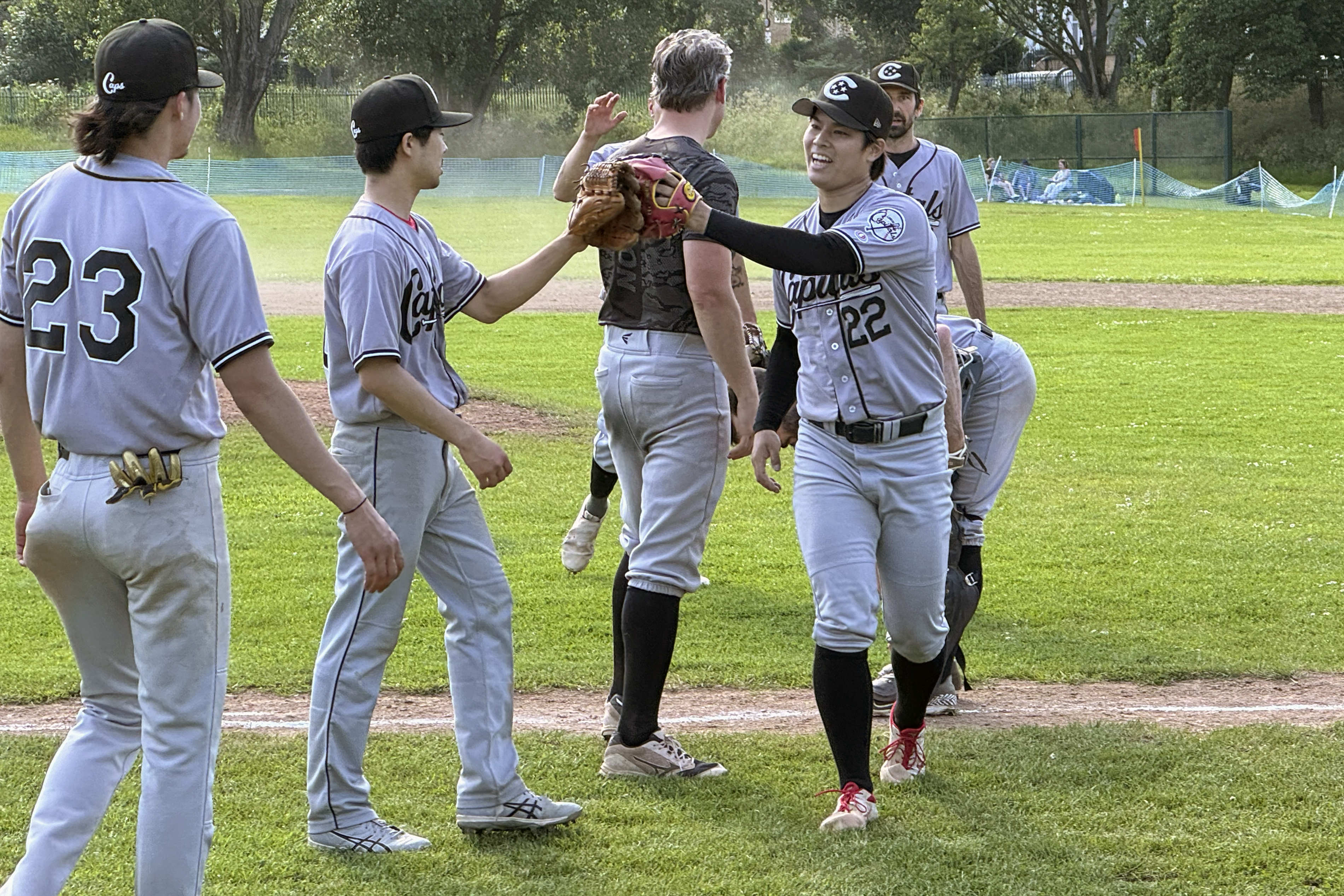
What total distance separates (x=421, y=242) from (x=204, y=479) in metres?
1.15

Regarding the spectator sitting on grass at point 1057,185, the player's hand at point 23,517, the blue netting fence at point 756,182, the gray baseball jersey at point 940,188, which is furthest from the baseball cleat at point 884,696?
the spectator sitting on grass at point 1057,185

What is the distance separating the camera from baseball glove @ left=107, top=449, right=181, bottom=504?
3.02m

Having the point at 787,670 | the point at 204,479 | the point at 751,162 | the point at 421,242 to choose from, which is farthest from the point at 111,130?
the point at 751,162

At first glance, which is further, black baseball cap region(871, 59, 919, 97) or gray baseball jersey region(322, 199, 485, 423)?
black baseball cap region(871, 59, 919, 97)

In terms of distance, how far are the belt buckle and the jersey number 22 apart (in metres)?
2.10

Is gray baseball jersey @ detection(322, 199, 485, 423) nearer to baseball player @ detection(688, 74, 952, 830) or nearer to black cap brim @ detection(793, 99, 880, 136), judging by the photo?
baseball player @ detection(688, 74, 952, 830)

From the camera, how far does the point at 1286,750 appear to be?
15.8 feet

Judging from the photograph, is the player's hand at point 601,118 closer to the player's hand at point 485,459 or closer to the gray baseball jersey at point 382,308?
the gray baseball jersey at point 382,308

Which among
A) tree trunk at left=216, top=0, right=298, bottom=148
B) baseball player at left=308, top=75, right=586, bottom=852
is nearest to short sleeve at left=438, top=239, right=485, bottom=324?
baseball player at left=308, top=75, right=586, bottom=852

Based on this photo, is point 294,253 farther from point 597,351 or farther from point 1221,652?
point 1221,652

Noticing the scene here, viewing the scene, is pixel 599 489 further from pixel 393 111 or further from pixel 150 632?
pixel 150 632

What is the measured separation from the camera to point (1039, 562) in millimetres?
7820

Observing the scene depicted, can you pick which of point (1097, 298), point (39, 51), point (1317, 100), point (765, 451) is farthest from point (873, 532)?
point (39, 51)

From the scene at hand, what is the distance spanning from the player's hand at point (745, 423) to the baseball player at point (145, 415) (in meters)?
1.76
